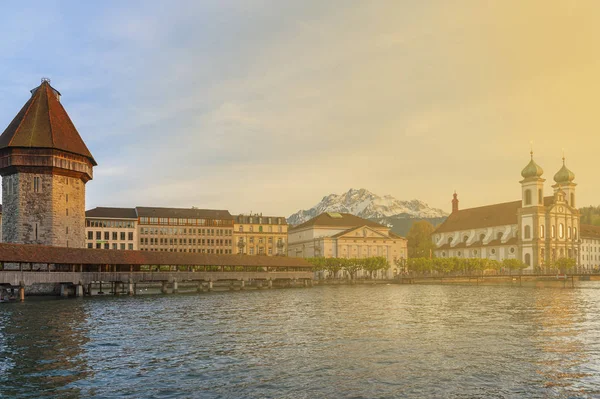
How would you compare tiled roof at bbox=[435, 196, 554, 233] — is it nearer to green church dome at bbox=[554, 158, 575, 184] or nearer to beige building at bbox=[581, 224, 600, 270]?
green church dome at bbox=[554, 158, 575, 184]

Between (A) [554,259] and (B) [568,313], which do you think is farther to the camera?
(A) [554,259]

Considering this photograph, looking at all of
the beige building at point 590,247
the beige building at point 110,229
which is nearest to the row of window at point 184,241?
the beige building at point 110,229

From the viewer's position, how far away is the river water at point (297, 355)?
64.8ft

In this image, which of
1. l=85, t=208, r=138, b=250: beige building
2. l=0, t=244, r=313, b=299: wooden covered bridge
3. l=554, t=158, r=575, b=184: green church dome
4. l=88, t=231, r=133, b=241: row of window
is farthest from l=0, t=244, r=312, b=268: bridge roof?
l=554, t=158, r=575, b=184: green church dome

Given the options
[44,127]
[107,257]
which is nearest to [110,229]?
[44,127]

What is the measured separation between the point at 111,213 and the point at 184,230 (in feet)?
50.4

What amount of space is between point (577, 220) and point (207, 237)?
86001mm

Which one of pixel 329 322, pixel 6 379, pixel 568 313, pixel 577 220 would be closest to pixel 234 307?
pixel 329 322

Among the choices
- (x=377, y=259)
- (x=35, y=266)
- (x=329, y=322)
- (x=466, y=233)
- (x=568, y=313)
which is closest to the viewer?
Result: (x=329, y=322)

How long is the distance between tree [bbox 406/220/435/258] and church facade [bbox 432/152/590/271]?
8.75 m

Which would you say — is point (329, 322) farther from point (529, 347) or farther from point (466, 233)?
point (466, 233)

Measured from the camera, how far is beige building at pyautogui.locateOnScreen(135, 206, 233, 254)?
127m

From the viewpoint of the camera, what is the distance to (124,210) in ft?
420

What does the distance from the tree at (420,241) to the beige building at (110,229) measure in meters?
76.3
